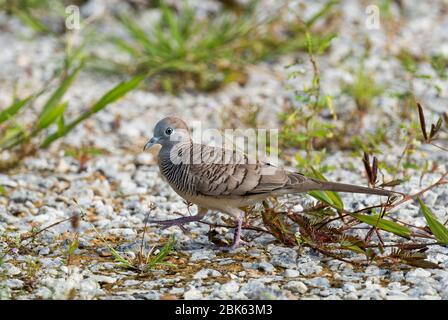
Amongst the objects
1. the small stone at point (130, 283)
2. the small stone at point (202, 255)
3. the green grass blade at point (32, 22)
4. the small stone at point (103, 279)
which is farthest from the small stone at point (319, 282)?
the green grass blade at point (32, 22)

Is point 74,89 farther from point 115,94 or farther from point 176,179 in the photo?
point 176,179

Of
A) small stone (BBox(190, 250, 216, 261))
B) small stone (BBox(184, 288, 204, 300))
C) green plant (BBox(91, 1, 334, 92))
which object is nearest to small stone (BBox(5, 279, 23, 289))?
small stone (BBox(184, 288, 204, 300))

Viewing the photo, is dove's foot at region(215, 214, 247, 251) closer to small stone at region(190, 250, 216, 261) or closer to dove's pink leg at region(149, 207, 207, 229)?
small stone at region(190, 250, 216, 261)

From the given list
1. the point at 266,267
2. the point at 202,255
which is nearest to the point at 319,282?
the point at 266,267

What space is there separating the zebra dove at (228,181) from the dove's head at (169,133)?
0.06m

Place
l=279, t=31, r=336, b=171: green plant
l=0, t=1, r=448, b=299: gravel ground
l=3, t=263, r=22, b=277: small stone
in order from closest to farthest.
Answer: l=0, t=1, r=448, b=299: gravel ground
l=3, t=263, r=22, b=277: small stone
l=279, t=31, r=336, b=171: green plant

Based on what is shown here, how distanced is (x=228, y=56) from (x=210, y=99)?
0.44m

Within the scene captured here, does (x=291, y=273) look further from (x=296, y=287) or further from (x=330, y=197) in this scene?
(x=330, y=197)

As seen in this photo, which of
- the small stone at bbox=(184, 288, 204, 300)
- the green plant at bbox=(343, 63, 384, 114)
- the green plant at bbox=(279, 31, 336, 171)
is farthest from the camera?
the green plant at bbox=(343, 63, 384, 114)

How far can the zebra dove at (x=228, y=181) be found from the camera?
3979mm

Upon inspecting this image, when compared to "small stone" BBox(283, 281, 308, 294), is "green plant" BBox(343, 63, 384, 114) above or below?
above

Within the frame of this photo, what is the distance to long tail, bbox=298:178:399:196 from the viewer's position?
3.86m

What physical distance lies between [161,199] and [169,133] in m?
0.83
